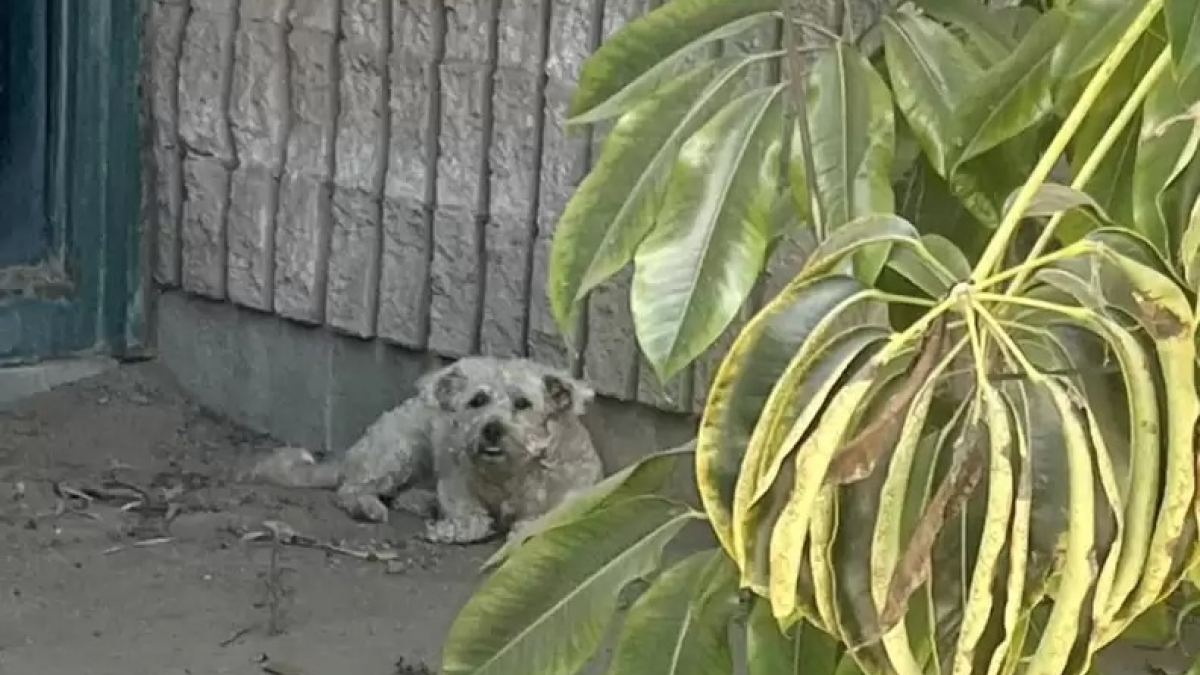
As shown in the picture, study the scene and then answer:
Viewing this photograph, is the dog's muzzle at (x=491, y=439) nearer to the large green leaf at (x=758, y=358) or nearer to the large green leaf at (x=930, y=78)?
the large green leaf at (x=930, y=78)

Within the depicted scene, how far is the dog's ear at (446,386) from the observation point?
3.72 m

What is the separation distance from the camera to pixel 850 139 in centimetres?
135

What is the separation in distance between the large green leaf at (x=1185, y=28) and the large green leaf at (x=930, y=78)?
29 cm

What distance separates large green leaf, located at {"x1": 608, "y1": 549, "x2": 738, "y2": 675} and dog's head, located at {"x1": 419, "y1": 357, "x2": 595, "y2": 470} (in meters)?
2.25

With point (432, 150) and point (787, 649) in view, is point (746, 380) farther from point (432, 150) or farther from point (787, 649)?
point (432, 150)

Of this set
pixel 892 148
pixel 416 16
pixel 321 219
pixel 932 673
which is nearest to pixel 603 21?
pixel 416 16

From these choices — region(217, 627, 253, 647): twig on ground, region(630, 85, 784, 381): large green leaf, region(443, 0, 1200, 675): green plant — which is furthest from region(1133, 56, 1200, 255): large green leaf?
region(217, 627, 253, 647): twig on ground

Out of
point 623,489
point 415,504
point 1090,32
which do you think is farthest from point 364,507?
point 1090,32

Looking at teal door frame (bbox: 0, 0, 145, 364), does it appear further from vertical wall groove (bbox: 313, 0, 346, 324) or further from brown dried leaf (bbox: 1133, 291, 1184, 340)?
brown dried leaf (bbox: 1133, 291, 1184, 340)

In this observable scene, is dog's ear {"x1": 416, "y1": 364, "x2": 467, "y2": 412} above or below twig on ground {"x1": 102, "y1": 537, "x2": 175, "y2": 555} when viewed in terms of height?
above

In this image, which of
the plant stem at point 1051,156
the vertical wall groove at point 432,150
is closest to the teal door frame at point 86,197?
the vertical wall groove at point 432,150

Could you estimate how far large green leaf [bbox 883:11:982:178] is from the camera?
1.40 m

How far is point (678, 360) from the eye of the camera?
1.25 meters

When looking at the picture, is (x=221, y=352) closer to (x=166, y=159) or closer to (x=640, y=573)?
(x=166, y=159)
